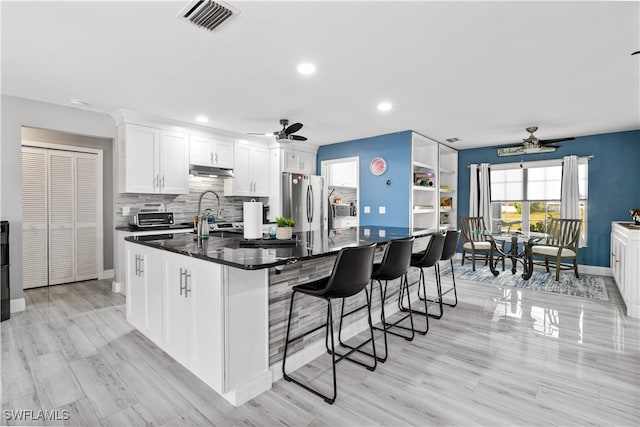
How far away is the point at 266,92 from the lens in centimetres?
363

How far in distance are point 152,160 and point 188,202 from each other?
0.92m

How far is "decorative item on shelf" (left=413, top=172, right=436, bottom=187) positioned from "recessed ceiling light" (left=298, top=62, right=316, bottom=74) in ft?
11.2

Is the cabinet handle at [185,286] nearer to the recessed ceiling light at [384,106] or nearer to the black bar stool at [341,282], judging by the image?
the black bar stool at [341,282]

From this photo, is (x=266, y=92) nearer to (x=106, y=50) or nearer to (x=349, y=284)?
(x=106, y=50)

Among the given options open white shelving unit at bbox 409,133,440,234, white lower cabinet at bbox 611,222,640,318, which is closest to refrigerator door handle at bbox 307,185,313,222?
open white shelving unit at bbox 409,133,440,234

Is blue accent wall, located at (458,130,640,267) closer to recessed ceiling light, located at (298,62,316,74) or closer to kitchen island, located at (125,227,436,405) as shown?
recessed ceiling light, located at (298,62,316,74)

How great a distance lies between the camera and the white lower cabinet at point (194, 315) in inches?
77.7

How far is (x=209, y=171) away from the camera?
527 centimetres

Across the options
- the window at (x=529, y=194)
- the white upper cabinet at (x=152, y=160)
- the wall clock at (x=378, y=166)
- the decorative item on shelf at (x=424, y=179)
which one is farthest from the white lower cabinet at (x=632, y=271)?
the white upper cabinet at (x=152, y=160)

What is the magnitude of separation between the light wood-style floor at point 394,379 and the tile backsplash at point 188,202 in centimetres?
172

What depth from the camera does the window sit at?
20.1ft

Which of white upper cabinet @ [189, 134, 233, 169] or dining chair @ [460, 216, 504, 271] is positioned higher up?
white upper cabinet @ [189, 134, 233, 169]

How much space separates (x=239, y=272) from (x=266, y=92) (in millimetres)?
2351

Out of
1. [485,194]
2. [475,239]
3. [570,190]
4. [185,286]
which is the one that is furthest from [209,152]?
[570,190]
